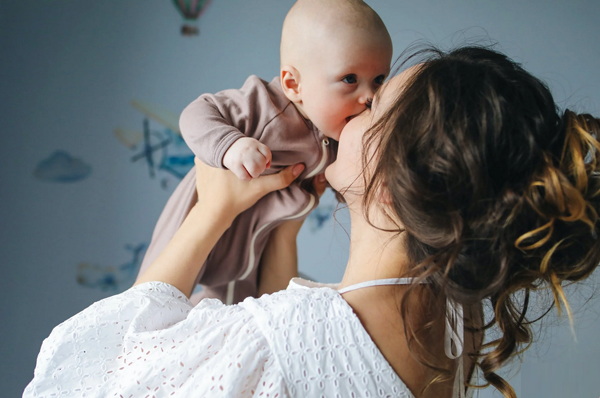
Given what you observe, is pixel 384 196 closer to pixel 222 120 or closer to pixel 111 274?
pixel 222 120

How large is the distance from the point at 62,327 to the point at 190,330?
0.25m

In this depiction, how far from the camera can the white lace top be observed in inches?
24.1

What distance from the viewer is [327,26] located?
931 mm

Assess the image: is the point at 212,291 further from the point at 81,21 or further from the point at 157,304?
the point at 81,21

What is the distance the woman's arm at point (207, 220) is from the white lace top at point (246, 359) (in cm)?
23

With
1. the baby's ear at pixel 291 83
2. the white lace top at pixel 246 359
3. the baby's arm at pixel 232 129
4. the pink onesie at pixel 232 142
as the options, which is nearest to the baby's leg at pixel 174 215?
the pink onesie at pixel 232 142

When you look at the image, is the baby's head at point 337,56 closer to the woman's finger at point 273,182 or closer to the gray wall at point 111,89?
the woman's finger at point 273,182

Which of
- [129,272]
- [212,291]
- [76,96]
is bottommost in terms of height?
[129,272]

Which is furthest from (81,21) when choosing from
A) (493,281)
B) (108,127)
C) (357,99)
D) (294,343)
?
(493,281)

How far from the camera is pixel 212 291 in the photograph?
1233 millimetres

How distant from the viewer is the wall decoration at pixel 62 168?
5.55 feet

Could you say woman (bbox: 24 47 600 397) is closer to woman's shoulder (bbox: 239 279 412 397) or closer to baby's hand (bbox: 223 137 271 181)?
woman's shoulder (bbox: 239 279 412 397)

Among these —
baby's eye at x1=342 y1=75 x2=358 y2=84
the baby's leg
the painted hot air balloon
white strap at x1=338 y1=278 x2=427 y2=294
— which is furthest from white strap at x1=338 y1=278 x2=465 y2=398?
the painted hot air balloon

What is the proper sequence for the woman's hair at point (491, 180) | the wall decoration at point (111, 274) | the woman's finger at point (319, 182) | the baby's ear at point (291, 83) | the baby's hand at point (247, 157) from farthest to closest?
the wall decoration at point (111, 274) → the woman's finger at point (319, 182) → the baby's ear at point (291, 83) → the baby's hand at point (247, 157) → the woman's hair at point (491, 180)
